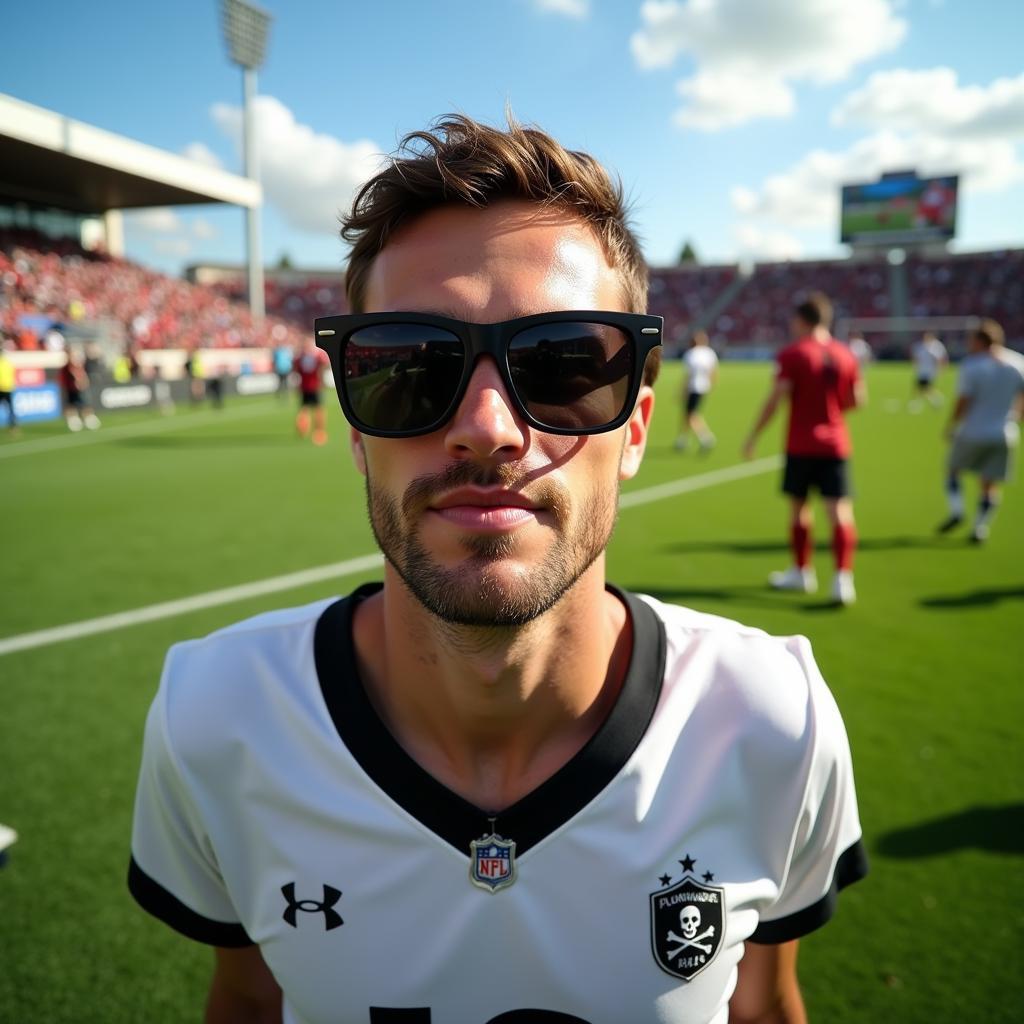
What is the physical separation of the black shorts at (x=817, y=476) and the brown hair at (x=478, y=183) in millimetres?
5065

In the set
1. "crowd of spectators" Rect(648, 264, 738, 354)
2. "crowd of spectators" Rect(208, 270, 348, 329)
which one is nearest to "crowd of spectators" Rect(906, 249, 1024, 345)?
"crowd of spectators" Rect(648, 264, 738, 354)

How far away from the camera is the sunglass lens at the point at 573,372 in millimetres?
1462

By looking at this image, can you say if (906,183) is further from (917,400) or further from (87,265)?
(87,265)

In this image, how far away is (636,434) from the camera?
1858mm

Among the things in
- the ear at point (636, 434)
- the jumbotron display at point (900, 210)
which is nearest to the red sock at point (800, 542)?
the ear at point (636, 434)

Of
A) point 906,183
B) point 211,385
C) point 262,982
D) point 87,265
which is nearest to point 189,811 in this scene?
point 262,982

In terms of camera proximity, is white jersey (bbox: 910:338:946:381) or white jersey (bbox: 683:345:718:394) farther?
white jersey (bbox: 910:338:946:381)

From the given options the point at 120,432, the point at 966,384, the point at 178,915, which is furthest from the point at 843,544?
the point at 120,432

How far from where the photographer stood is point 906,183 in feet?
191

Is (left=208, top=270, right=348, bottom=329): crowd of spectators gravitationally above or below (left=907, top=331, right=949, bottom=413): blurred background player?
above

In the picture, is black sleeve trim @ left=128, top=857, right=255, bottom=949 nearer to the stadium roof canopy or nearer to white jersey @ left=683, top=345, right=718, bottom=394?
white jersey @ left=683, top=345, right=718, bottom=394

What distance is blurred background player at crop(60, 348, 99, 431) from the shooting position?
18.6m

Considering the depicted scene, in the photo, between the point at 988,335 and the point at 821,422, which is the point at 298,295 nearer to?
the point at 988,335

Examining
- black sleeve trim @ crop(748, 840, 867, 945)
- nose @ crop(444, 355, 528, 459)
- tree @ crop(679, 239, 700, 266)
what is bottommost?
black sleeve trim @ crop(748, 840, 867, 945)
